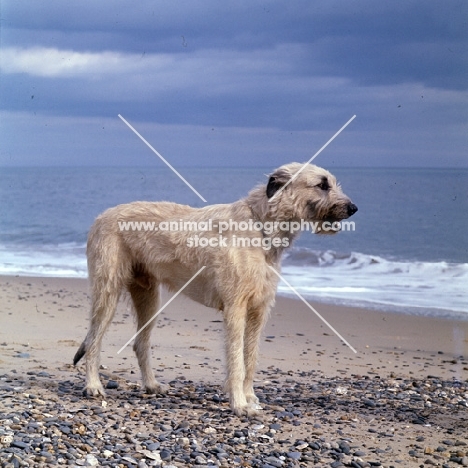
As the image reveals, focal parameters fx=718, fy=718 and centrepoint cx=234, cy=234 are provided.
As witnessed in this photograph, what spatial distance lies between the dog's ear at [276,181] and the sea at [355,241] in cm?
62

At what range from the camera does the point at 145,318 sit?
A: 7695 millimetres

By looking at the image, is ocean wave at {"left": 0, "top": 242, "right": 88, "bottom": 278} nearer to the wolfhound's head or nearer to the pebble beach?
the pebble beach

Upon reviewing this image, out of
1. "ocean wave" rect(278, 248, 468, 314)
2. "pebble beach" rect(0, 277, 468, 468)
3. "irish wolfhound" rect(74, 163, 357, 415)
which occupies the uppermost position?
"irish wolfhound" rect(74, 163, 357, 415)

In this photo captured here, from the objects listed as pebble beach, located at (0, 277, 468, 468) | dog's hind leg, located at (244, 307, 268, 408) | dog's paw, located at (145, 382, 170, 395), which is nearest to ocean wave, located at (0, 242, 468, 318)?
A: pebble beach, located at (0, 277, 468, 468)

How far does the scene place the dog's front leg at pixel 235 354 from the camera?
6648 mm

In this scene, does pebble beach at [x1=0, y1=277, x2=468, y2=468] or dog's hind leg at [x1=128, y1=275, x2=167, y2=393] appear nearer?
pebble beach at [x1=0, y1=277, x2=468, y2=468]

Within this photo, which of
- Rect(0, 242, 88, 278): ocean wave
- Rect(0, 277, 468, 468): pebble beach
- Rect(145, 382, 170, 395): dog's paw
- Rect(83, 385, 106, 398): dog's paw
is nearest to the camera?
Rect(0, 277, 468, 468): pebble beach

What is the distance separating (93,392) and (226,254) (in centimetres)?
194

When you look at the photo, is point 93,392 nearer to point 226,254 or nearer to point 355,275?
point 226,254

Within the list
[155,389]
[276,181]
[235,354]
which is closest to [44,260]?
[155,389]

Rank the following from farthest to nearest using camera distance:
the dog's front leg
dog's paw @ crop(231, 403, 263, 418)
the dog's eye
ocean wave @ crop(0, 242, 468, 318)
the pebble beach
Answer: ocean wave @ crop(0, 242, 468, 318) → the dog's eye → the dog's front leg → dog's paw @ crop(231, 403, 263, 418) → the pebble beach

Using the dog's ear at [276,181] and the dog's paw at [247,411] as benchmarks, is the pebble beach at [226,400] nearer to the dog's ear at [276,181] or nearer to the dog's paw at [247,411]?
the dog's paw at [247,411]

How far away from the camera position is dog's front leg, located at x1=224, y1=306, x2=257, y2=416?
6.65 metres

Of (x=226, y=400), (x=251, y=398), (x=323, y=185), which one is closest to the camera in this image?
(x=323, y=185)
